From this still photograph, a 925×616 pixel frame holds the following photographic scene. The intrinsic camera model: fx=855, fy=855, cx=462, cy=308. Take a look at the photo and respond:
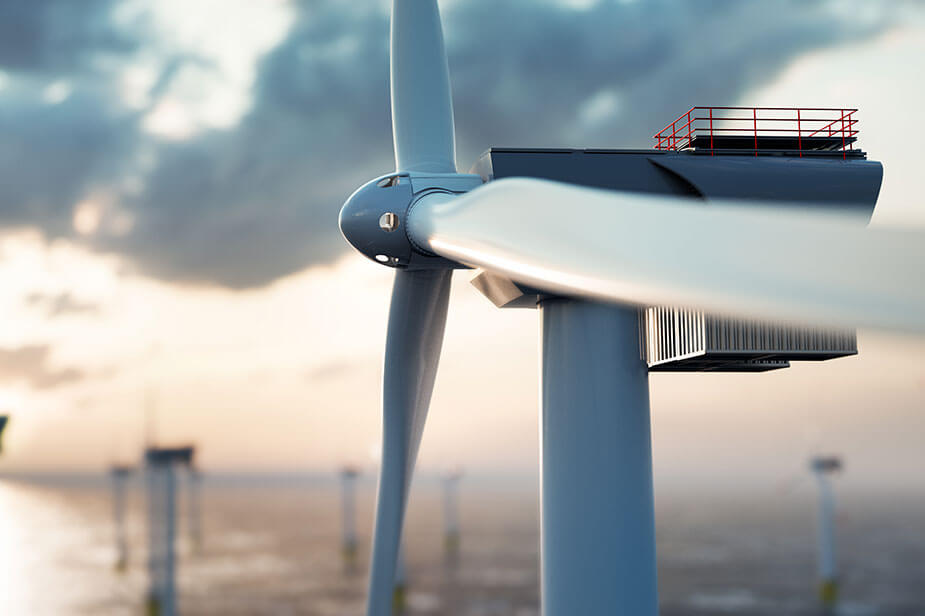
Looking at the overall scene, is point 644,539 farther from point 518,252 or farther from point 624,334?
point 518,252

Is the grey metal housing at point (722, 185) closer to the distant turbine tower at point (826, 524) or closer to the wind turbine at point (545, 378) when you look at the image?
the wind turbine at point (545, 378)

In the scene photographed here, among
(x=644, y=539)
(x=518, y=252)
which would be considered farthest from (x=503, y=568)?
(x=518, y=252)

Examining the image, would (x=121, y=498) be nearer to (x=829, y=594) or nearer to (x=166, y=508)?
(x=166, y=508)

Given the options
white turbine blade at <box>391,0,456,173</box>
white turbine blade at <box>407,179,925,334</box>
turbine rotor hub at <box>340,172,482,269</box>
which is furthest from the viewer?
white turbine blade at <box>391,0,456,173</box>

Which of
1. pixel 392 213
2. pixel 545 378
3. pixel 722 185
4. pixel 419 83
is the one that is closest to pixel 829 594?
pixel 545 378

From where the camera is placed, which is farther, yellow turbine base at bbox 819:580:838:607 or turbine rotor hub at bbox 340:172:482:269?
yellow turbine base at bbox 819:580:838:607

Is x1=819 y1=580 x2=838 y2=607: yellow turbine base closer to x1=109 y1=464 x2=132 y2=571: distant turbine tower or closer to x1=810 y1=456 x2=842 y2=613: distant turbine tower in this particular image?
x1=810 y1=456 x2=842 y2=613: distant turbine tower

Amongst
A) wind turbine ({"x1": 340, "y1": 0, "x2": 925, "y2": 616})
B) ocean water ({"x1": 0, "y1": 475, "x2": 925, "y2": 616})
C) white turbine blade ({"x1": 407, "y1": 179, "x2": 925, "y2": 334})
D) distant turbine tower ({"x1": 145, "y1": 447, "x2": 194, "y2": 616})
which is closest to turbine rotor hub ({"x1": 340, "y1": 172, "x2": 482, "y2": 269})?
wind turbine ({"x1": 340, "y1": 0, "x2": 925, "y2": 616})

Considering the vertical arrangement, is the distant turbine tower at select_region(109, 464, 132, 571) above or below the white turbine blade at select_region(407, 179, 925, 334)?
below

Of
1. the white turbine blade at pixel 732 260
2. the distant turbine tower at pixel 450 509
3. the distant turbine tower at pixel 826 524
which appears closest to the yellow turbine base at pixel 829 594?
the distant turbine tower at pixel 826 524
